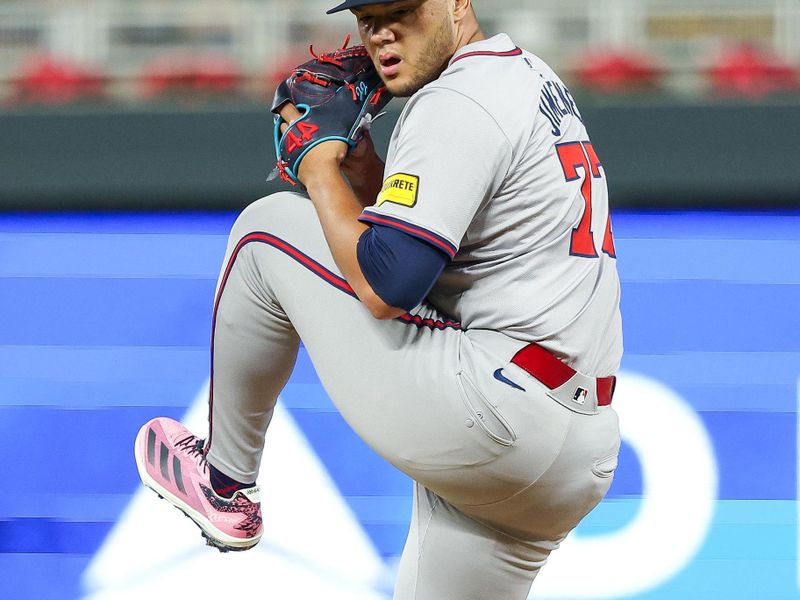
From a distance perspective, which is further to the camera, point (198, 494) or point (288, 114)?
point (198, 494)

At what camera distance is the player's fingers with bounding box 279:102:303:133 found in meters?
1.68

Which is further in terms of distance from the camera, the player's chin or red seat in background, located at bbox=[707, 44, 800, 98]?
red seat in background, located at bbox=[707, 44, 800, 98]

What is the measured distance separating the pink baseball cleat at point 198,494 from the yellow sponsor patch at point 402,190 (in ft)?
1.94

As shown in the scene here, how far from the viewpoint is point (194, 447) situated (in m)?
1.90

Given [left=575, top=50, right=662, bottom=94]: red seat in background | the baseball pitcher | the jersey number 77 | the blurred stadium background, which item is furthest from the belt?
[left=575, top=50, right=662, bottom=94]: red seat in background

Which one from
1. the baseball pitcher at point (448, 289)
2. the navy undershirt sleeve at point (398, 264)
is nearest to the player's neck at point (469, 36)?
the baseball pitcher at point (448, 289)

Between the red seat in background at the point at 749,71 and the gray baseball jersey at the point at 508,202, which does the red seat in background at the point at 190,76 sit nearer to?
the red seat in background at the point at 749,71

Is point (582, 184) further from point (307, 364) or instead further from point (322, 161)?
point (307, 364)

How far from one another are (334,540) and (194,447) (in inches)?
39.5

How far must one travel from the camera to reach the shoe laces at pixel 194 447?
6.11 feet

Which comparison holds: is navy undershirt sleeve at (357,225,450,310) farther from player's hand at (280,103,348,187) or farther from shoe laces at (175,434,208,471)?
shoe laces at (175,434,208,471)

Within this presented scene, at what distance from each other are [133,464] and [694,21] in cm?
195

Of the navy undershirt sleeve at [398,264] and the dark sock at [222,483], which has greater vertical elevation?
the navy undershirt sleeve at [398,264]

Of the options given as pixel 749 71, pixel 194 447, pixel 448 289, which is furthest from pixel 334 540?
pixel 749 71
